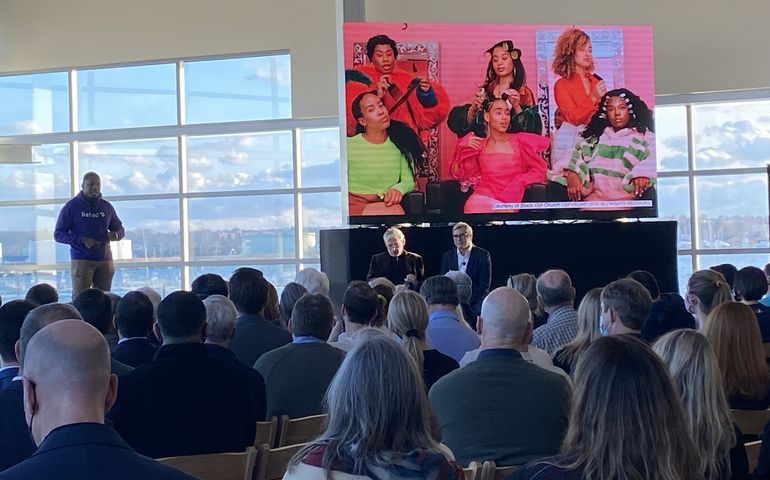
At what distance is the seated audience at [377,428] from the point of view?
2.04 metres

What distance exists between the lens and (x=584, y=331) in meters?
4.47

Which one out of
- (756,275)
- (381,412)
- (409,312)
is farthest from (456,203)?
(381,412)

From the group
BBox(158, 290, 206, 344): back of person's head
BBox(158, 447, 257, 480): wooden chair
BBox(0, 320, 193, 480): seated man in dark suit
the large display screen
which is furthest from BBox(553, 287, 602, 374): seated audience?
the large display screen

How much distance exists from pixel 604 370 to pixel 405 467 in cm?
49

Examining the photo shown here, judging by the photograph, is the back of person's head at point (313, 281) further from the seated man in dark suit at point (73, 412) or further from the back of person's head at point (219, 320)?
the seated man in dark suit at point (73, 412)

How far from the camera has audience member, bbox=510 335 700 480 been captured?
1.82 m

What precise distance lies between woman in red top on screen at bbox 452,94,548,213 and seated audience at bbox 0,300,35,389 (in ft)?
23.3

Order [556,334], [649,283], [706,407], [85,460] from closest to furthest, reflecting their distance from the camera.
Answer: [85,460] < [706,407] < [556,334] < [649,283]

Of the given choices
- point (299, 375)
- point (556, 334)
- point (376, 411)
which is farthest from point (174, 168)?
point (376, 411)

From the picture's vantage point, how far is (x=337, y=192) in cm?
1222

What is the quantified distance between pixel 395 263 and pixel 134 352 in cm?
471

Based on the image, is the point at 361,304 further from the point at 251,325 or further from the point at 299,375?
the point at 299,375

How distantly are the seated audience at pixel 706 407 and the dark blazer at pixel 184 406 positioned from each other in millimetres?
1494

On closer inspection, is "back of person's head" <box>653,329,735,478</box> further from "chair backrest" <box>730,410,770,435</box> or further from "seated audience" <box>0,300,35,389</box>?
"seated audience" <box>0,300,35,389</box>
